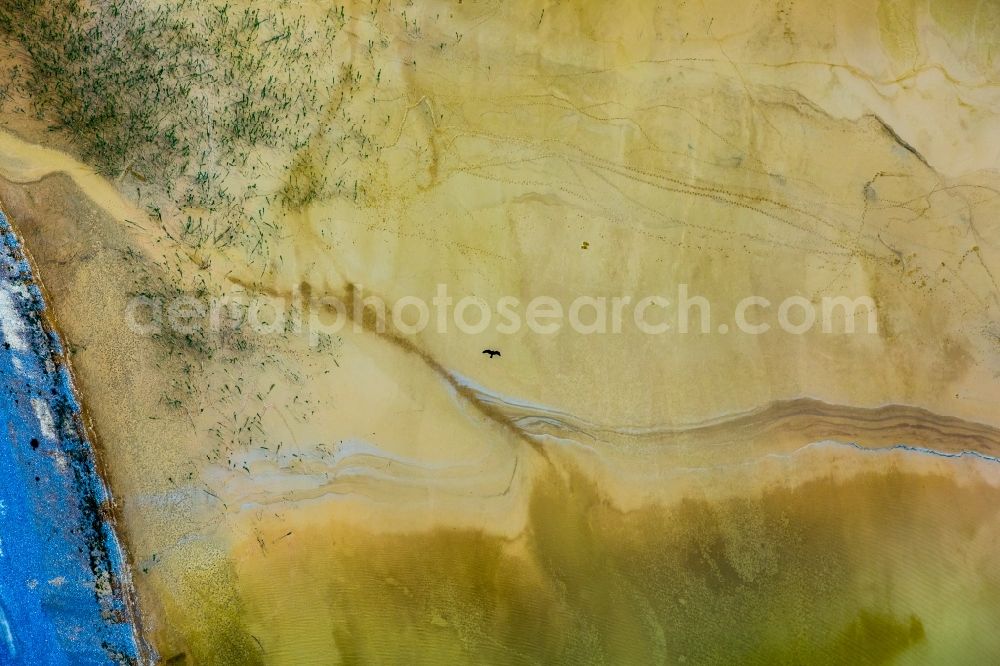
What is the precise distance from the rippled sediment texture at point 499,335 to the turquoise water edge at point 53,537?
0.17 meters

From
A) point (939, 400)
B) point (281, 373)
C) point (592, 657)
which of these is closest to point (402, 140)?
point (281, 373)

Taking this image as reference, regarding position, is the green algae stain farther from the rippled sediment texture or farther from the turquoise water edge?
the turquoise water edge

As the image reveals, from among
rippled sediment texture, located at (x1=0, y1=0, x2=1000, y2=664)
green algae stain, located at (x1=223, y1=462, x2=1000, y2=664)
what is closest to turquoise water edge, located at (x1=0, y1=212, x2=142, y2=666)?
rippled sediment texture, located at (x1=0, y1=0, x2=1000, y2=664)

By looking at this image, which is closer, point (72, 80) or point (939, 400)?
point (72, 80)

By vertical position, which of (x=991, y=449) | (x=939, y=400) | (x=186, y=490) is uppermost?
(x=939, y=400)

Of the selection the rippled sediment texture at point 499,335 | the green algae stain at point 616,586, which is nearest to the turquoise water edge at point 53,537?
the rippled sediment texture at point 499,335

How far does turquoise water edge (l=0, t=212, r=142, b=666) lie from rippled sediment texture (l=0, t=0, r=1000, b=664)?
0.57 ft

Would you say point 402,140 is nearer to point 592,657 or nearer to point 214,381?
point 214,381

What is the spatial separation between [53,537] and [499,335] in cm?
317

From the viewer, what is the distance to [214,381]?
4.24m

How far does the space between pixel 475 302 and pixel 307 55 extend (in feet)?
6.27

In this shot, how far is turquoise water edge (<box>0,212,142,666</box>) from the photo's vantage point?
4246mm

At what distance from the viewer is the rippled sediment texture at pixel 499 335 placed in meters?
4.21

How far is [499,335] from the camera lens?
4.31 metres
